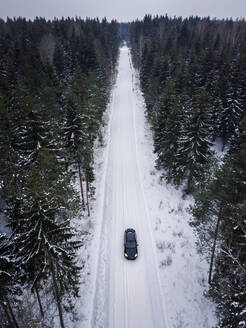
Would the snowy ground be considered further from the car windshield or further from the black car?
the car windshield

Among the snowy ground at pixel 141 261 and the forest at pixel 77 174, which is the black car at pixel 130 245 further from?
the forest at pixel 77 174

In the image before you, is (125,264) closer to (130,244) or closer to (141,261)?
(141,261)

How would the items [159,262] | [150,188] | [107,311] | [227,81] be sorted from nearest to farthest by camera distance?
[107,311]
[159,262]
[150,188]
[227,81]

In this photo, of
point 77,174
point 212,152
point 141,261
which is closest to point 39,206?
point 141,261

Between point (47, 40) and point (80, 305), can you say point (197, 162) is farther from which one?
point (47, 40)

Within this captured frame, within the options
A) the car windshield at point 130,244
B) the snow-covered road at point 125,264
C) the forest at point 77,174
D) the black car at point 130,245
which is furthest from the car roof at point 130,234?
the forest at point 77,174

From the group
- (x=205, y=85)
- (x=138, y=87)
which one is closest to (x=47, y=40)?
(x=138, y=87)
